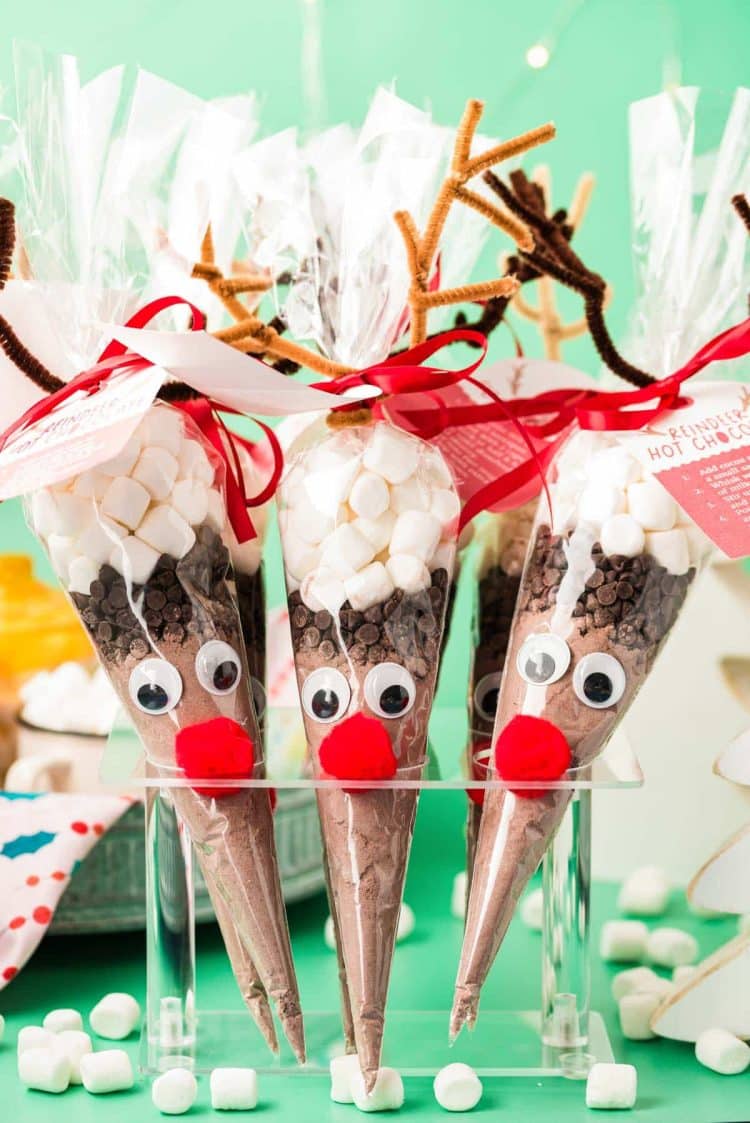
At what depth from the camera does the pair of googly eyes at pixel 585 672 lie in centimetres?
88

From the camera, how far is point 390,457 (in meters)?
0.88

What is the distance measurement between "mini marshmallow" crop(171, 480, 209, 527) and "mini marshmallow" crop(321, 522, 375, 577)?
9cm

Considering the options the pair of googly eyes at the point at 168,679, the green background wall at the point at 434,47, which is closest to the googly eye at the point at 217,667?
the pair of googly eyes at the point at 168,679

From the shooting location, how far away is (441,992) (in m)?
1.15

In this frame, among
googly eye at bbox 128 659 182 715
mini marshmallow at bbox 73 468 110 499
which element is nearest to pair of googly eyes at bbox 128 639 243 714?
googly eye at bbox 128 659 182 715

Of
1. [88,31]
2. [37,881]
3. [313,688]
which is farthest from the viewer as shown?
[88,31]

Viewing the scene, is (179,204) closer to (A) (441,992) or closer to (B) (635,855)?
(A) (441,992)

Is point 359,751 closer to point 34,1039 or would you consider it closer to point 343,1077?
point 343,1077

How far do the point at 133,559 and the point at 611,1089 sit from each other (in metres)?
0.48

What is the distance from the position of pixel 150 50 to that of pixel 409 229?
0.96 metres

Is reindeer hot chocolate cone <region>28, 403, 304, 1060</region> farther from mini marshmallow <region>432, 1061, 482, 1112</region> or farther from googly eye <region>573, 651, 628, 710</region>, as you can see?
googly eye <region>573, 651, 628, 710</region>

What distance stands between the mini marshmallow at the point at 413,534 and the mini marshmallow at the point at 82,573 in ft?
0.64

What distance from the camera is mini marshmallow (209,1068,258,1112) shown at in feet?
2.95

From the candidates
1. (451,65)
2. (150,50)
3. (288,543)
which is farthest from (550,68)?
(288,543)
